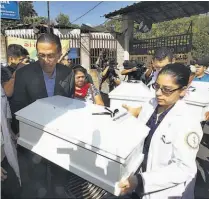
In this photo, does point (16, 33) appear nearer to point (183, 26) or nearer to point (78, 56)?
point (78, 56)

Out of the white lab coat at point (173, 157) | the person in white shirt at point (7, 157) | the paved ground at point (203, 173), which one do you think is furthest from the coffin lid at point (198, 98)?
the person in white shirt at point (7, 157)

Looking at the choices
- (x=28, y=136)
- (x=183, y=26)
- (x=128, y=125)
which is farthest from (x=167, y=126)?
(x=183, y=26)

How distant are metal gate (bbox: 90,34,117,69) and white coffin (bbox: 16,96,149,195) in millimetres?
8484

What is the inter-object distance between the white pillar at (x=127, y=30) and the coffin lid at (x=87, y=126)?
919 cm

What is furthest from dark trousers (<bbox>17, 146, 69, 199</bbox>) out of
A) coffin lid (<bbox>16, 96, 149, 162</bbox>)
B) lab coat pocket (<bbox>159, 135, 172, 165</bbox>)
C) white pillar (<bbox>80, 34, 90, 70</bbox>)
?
white pillar (<bbox>80, 34, 90, 70</bbox>)

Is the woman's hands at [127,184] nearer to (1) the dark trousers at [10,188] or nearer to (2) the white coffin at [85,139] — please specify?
(2) the white coffin at [85,139]

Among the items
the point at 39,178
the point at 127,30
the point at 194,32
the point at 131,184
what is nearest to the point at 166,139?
the point at 131,184

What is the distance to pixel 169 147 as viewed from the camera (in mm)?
1249

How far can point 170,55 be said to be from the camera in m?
2.90

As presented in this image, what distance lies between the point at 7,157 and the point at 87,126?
57 cm

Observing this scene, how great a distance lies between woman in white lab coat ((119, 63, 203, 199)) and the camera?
1.16m

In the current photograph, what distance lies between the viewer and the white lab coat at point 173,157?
1.16m

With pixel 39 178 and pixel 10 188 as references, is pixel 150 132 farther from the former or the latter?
pixel 10 188

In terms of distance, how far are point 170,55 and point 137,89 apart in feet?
3.50
